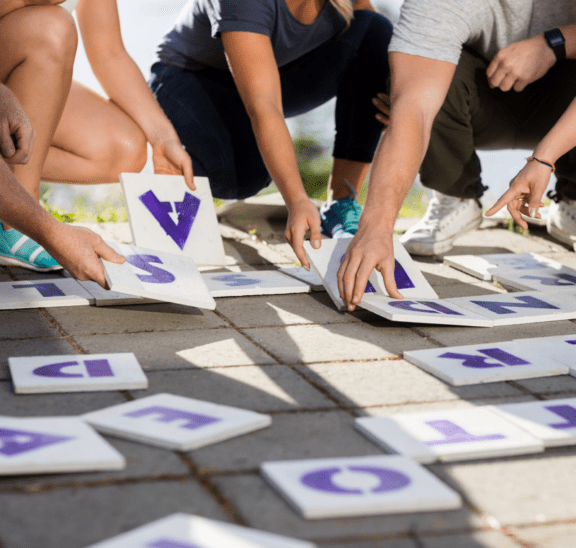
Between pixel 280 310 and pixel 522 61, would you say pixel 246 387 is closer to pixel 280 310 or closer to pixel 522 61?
pixel 280 310

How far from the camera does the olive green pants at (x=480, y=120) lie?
121 inches

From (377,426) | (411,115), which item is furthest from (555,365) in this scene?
(411,115)

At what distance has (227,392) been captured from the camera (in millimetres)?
1612

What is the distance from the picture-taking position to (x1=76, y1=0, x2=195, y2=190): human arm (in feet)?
9.30

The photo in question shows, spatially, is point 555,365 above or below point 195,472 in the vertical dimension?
above

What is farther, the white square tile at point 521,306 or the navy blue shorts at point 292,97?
the navy blue shorts at point 292,97

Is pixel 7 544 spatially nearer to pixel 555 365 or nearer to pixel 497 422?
pixel 497 422

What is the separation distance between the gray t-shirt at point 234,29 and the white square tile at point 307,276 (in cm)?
91

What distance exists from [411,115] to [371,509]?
1.59 m

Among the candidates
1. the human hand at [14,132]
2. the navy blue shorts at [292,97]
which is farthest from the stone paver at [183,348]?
the navy blue shorts at [292,97]

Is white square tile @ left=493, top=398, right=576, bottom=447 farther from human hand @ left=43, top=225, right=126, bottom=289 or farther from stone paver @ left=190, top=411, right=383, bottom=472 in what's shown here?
human hand @ left=43, top=225, right=126, bottom=289

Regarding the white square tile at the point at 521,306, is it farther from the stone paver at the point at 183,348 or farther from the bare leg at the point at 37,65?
the bare leg at the point at 37,65

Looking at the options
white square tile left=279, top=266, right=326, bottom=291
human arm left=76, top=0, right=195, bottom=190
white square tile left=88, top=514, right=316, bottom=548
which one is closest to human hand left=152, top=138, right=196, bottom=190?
human arm left=76, top=0, right=195, bottom=190

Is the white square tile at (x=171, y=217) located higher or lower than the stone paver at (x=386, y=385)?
higher
